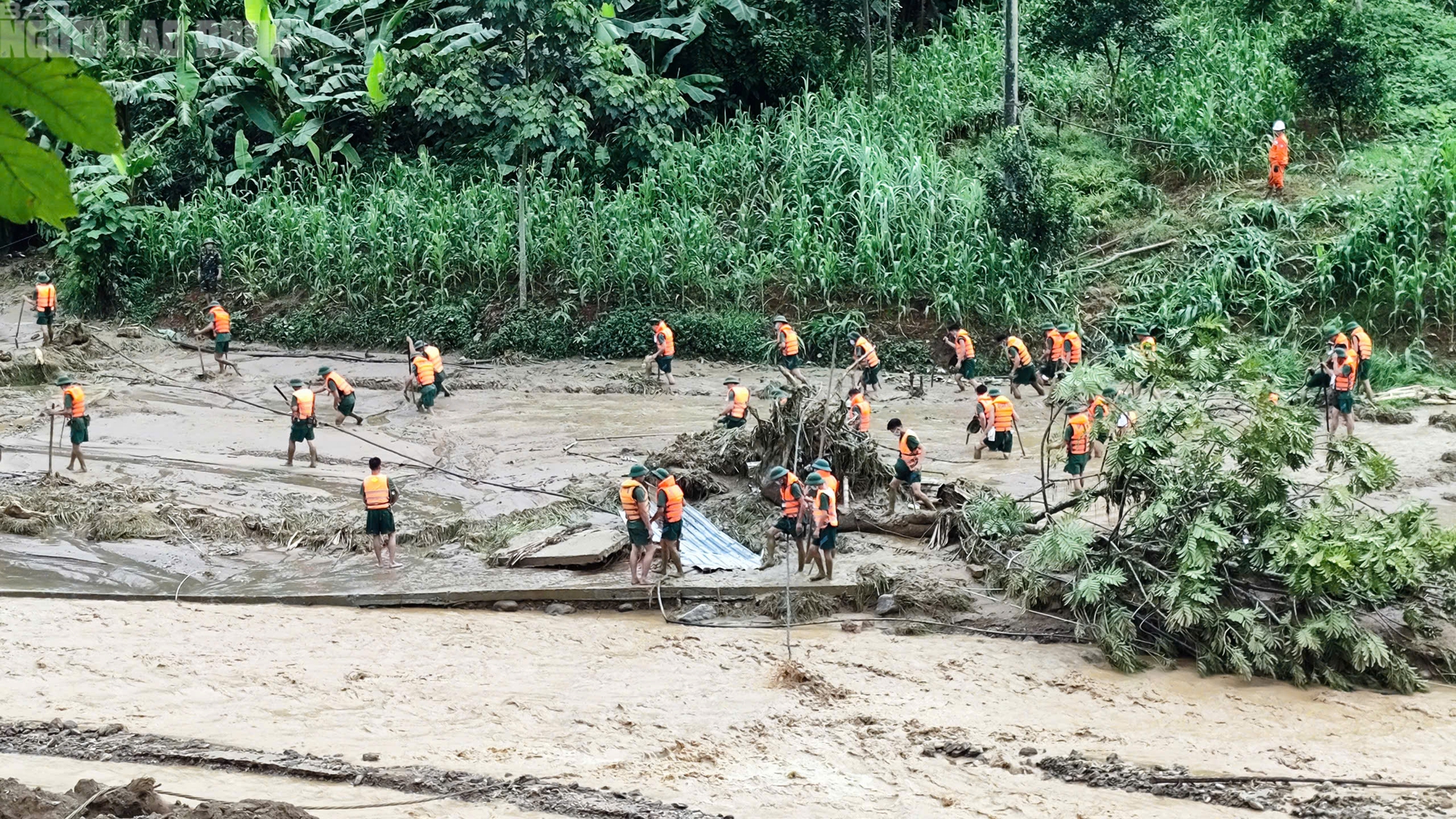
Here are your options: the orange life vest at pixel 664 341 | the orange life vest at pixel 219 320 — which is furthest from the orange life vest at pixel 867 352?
the orange life vest at pixel 219 320

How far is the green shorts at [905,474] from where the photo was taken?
1333cm

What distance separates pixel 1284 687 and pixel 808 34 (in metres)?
18.6

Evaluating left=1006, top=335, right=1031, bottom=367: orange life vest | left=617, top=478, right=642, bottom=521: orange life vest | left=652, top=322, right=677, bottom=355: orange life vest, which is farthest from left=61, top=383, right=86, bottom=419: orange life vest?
left=1006, top=335, right=1031, bottom=367: orange life vest

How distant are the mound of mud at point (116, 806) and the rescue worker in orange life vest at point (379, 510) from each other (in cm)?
607

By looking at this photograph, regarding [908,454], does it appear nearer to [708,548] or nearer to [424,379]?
[708,548]

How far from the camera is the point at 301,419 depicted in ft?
50.9

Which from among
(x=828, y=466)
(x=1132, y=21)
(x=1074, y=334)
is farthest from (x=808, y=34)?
(x=828, y=466)

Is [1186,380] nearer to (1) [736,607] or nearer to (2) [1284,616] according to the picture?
(2) [1284,616]

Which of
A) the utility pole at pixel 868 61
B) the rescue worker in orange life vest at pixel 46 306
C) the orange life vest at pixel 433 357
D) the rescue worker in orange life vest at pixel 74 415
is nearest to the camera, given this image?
the rescue worker in orange life vest at pixel 74 415

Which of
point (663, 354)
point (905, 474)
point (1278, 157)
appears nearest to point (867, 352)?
point (663, 354)

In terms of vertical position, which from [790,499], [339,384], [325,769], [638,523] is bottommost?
[325,769]

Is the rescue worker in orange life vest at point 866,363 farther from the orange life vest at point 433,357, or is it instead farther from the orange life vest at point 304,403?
the orange life vest at point 304,403

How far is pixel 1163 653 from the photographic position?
1065cm

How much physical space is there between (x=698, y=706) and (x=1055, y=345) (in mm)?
10301
